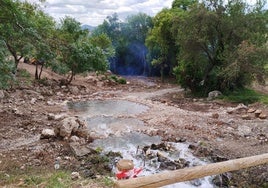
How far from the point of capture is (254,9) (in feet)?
61.1

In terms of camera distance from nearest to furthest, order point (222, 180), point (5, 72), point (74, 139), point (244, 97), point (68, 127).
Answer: point (222, 180)
point (5, 72)
point (74, 139)
point (68, 127)
point (244, 97)

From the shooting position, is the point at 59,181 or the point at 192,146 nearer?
the point at 59,181

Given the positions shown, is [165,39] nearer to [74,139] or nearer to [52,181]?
[74,139]

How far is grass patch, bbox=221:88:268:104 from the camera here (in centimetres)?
1677

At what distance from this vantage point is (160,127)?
12.2m

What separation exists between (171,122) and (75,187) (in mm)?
8123

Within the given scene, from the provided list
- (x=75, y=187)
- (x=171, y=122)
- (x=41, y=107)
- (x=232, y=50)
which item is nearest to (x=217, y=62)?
(x=232, y=50)

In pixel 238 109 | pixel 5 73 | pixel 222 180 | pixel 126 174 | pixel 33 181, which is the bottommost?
pixel 222 180

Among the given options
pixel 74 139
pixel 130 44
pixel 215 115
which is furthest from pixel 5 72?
pixel 130 44

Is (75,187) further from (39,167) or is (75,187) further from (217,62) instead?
(217,62)

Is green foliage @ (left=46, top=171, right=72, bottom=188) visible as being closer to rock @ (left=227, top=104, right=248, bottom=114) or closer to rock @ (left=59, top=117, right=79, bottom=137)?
rock @ (left=59, top=117, right=79, bottom=137)

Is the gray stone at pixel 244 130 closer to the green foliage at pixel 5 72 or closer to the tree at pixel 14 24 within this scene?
the tree at pixel 14 24

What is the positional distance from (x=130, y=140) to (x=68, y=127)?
215 cm

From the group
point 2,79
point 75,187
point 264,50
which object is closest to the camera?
point 75,187
